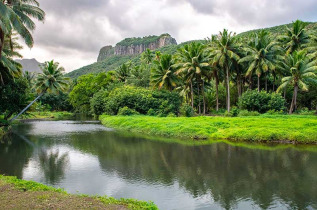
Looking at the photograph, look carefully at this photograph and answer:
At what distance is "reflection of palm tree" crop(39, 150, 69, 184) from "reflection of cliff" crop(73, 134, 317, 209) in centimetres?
218

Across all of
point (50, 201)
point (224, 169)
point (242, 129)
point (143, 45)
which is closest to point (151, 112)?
point (242, 129)

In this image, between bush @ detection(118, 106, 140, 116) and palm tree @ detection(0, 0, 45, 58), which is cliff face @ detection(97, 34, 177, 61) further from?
palm tree @ detection(0, 0, 45, 58)

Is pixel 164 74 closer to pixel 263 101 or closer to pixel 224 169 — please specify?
pixel 263 101

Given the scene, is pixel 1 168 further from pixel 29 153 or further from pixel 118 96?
pixel 118 96

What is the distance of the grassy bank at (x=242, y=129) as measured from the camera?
2098 cm

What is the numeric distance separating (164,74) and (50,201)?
34990mm

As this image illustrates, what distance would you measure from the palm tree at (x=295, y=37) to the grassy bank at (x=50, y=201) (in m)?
39.6

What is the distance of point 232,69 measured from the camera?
39750mm

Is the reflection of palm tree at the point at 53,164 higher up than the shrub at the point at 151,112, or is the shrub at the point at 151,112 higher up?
the shrub at the point at 151,112

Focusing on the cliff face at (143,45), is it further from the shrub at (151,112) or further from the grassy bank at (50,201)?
the grassy bank at (50,201)

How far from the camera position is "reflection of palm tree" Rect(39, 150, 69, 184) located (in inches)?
495

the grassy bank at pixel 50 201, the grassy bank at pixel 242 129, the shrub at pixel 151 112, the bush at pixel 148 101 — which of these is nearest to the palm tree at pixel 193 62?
the bush at pixel 148 101

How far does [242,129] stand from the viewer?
23125mm

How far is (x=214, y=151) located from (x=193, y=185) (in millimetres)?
7413
